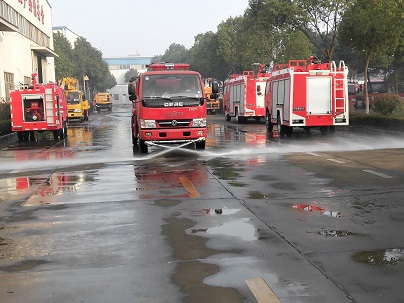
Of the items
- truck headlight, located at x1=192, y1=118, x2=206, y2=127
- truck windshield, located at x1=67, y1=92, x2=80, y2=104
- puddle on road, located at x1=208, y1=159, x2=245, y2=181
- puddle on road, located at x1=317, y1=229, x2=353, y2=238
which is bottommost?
puddle on road, located at x1=208, y1=159, x2=245, y2=181

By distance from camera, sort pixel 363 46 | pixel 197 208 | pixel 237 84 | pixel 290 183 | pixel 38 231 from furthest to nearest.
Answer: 1. pixel 237 84
2. pixel 363 46
3. pixel 290 183
4. pixel 197 208
5. pixel 38 231

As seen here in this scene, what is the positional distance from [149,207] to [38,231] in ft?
6.04

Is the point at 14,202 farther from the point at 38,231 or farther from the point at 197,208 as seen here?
the point at 197,208

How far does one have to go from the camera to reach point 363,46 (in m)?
27.5

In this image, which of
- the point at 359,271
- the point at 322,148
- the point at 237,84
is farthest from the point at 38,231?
the point at 237,84

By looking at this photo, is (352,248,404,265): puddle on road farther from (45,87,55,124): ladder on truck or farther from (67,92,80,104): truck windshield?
(67,92,80,104): truck windshield

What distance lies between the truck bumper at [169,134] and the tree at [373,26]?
11.4m

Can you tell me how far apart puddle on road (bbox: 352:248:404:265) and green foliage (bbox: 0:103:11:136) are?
70.7 ft

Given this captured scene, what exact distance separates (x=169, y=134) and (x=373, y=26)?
14807 millimetres

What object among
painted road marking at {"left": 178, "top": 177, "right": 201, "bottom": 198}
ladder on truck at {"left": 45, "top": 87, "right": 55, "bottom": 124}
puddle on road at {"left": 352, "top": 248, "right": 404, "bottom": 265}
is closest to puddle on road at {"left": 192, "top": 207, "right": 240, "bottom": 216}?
painted road marking at {"left": 178, "top": 177, "right": 201, "bottom": 198}

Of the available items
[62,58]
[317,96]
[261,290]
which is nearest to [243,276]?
[261,290]

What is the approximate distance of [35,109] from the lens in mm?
24609

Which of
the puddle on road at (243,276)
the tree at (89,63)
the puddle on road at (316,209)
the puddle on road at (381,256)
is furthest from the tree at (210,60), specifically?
the puddle on road at (243,276)

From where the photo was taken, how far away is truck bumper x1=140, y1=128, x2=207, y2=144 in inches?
619
